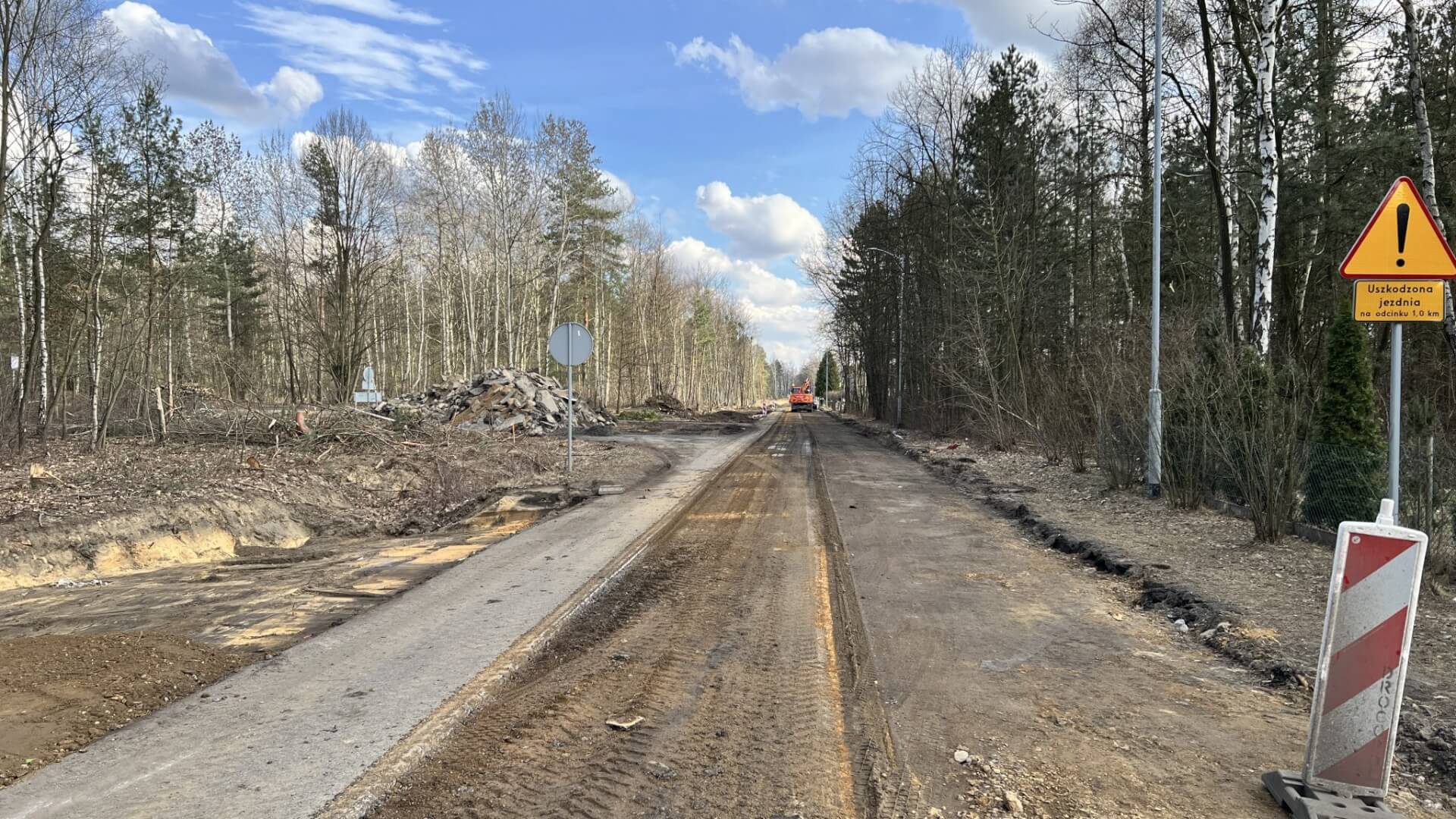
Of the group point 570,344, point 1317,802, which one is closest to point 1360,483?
point 1317,802

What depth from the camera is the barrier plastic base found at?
3.04 meters

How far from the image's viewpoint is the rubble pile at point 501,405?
91.7ft

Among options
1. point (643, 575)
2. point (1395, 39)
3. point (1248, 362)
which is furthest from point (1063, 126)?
point (643, 575)

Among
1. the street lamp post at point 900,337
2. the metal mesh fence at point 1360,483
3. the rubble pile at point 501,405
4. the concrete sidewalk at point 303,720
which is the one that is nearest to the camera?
the concrete sidewalk at point 303,720

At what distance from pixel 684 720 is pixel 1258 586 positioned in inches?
230

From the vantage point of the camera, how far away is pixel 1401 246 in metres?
5.04

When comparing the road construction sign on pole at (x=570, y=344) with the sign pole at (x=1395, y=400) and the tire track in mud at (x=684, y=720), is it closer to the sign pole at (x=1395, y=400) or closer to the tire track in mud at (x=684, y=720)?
the tire track in mud at (x=684, y=720)

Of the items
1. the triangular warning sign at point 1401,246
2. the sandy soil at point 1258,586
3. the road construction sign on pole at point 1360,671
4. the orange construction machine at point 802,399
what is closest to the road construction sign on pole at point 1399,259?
the triangular warning sign at point 1401,246

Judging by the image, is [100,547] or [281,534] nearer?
[100,547]

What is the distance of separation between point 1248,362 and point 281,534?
13.5m

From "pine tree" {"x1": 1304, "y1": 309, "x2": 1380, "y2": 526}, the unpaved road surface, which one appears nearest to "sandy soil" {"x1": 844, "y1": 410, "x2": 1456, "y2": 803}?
the unpaved road surface

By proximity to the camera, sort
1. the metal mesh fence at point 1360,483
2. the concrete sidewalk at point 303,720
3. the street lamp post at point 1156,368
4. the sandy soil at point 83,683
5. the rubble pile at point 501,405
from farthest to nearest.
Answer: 1. the rubble pile at point 501,405
2. the street lamp post at point 1156,368
3. the metal mesh fence at point 1360,483
4. the sandy soil at point 83,683
5. the concrete sidewalk at point 303,720

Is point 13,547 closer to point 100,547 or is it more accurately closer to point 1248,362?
point 100,547

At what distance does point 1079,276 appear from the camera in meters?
28.8
